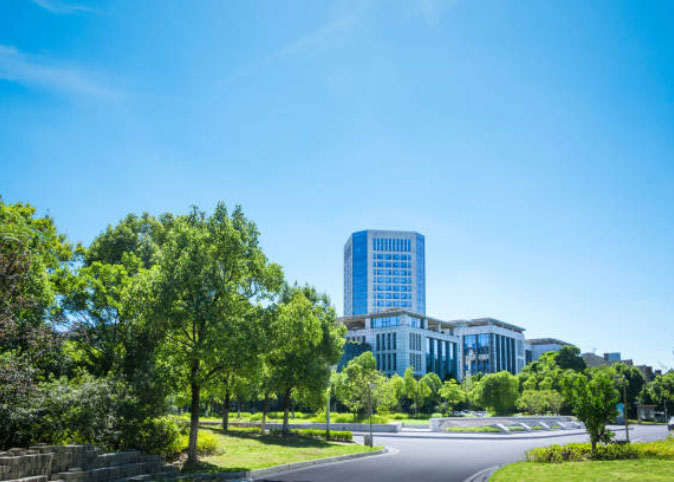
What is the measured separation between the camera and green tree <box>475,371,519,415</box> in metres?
62.7

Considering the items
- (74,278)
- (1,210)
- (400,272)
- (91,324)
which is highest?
(400,272)

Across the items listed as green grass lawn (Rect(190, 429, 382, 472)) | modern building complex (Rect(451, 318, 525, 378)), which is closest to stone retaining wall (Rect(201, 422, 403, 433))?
green grass lawn (Rect(190, 429, 382, 472))

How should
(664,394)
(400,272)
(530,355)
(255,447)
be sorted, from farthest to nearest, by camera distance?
(400,272) → (530,355) → (664,394) → (255,447)

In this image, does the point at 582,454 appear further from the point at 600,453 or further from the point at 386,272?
the point at 386,272

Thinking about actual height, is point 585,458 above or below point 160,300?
below

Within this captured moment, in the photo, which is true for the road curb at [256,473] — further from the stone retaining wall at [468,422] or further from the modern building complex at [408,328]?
the modern building complex at [408,328]

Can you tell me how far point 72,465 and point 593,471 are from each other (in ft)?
52.9

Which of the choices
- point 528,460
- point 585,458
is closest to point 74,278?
point 528,460

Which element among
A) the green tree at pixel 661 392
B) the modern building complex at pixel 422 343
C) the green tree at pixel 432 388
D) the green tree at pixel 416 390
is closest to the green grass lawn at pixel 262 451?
the green tree at pixel 416 390

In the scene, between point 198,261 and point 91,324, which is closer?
point 198,261

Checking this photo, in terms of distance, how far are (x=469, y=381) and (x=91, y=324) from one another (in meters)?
71.9

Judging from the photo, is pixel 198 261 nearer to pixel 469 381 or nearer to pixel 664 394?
pixel 469 381

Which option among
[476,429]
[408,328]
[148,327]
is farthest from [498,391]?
[148,327]

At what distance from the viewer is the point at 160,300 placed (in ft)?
66.2
